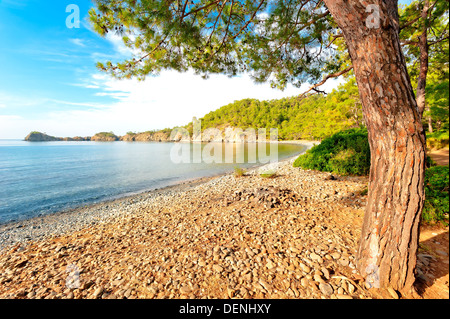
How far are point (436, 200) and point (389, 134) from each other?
3056 millimetres

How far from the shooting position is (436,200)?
3.51m

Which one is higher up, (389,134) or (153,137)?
(153,137)

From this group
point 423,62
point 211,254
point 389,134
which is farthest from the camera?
point 423,62

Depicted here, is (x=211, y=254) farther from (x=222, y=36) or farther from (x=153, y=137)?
(x=153, y=137)

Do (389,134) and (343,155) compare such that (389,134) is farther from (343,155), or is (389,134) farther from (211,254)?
(343,155)

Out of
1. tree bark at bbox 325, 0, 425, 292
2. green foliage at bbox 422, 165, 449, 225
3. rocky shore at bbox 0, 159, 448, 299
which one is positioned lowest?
rocky shore at bbox 0, 159, 448, 299

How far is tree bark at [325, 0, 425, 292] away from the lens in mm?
1811

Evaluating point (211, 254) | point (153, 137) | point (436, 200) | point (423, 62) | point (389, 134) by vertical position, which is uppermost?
point (153, 137)

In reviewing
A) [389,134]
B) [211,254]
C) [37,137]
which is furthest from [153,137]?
[389,134]

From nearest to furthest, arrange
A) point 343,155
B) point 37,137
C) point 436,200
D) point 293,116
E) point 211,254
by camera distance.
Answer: point 211,254 < point 436,200 < point 343,155 < point 293,116 < point 37,137

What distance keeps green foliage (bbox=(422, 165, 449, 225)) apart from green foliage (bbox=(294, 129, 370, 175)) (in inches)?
175

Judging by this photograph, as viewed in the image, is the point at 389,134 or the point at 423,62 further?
the point at 423,62

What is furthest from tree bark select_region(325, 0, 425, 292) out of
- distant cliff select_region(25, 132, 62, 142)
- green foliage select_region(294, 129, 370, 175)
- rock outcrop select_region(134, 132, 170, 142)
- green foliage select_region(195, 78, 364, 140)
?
distant cliff select_region(25, 132, 62, 142)

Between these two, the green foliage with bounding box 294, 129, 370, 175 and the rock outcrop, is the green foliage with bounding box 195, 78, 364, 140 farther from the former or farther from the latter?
the rock outcrop
